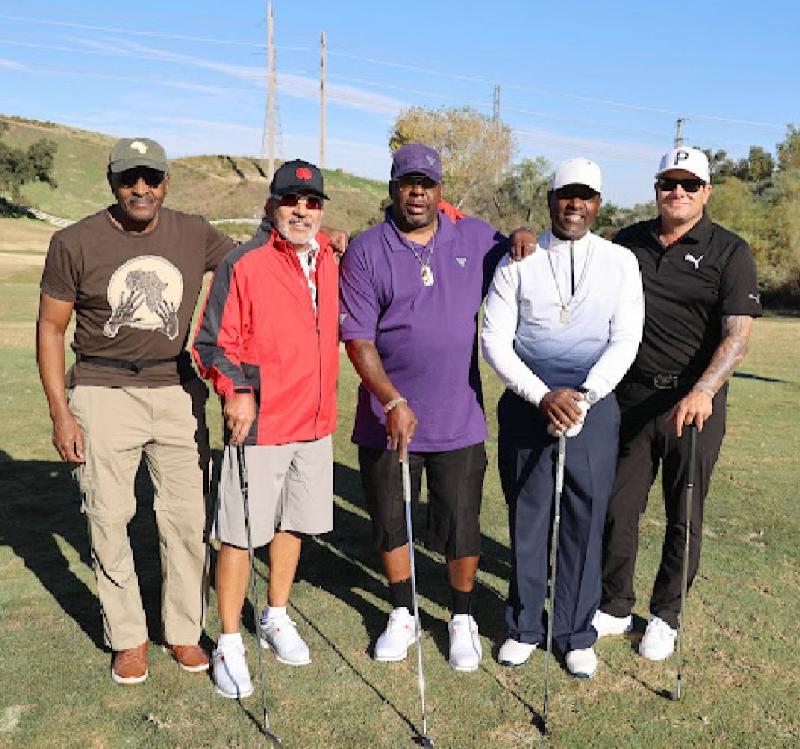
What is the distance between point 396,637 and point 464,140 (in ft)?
219

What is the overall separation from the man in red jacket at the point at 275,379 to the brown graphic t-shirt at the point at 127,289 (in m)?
0.24

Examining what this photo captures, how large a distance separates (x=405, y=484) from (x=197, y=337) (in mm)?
1201

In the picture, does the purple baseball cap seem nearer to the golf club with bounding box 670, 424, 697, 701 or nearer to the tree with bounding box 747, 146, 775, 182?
the golf club with bounding box 670, 424, 697, 701

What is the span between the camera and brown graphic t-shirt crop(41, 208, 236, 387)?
397 cm

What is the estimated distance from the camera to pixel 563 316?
404 centimetres

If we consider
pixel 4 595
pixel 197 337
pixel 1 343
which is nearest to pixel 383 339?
pixel 197 337

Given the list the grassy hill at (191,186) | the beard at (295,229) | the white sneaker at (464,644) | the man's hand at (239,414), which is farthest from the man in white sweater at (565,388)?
the grassy hill at (191,186)

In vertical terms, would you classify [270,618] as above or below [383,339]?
below

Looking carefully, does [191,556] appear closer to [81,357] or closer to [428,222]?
[81,357]

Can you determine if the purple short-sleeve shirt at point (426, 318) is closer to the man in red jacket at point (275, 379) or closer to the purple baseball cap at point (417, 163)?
the man in red jacket at point (275, 379)

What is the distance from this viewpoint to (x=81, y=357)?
419cm

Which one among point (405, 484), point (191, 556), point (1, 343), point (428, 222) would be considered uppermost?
point (428, 222)

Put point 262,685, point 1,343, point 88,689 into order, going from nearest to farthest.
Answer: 1. point 262,685
2. point 88,689
3. point 1,343

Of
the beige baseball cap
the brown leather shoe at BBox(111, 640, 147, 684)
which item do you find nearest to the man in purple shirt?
the beige baseball cap
